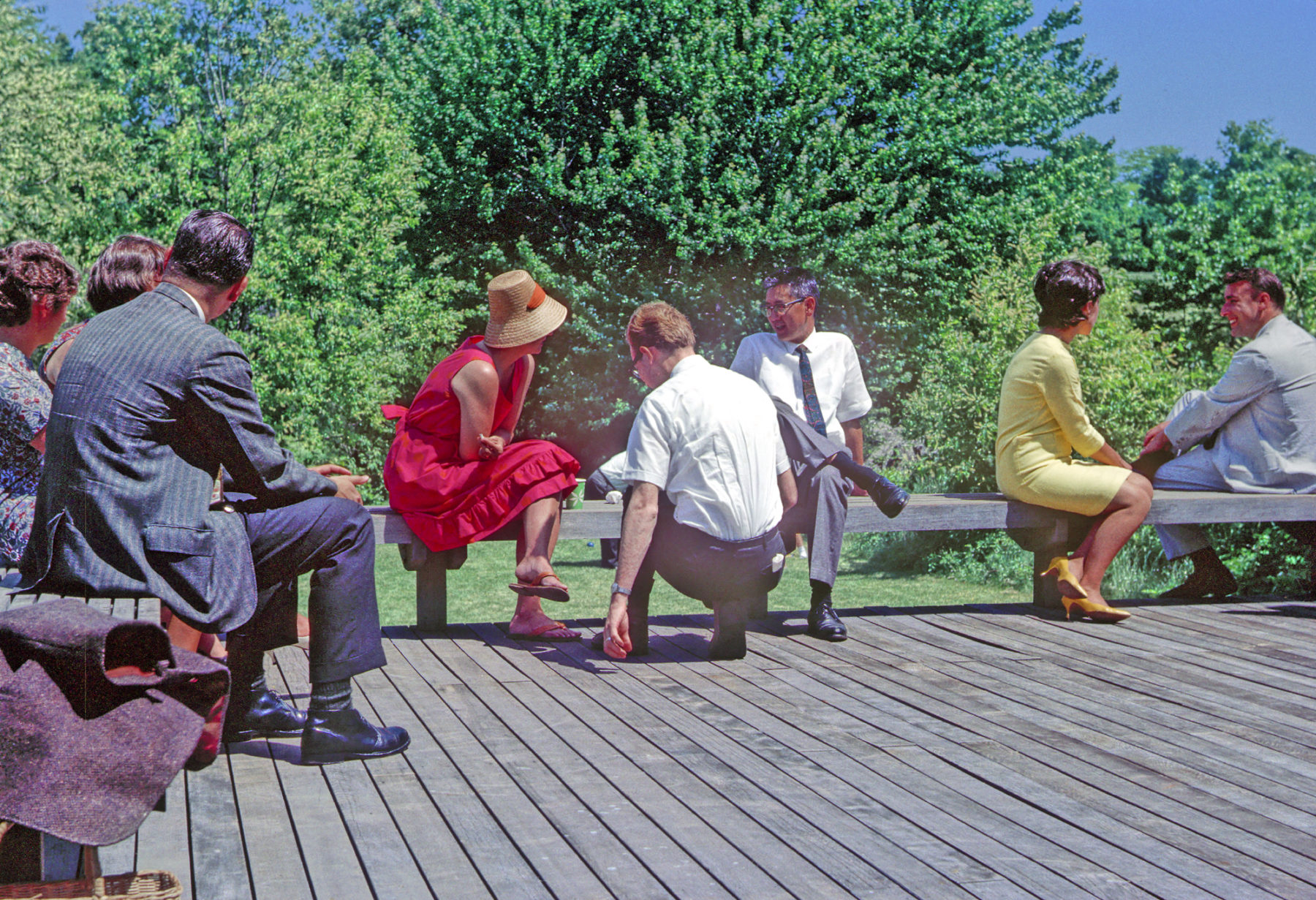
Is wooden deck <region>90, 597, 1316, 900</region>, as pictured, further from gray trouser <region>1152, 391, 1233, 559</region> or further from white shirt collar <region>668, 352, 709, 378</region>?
gray trouser <region>1152, 391, 1233, 559</region>

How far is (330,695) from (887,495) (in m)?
2.93

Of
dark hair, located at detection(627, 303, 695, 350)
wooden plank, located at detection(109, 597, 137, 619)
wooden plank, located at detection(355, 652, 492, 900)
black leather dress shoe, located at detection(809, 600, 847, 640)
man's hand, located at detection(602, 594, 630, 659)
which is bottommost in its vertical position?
wooden plank, located at detection(355, 652, 492, 900)

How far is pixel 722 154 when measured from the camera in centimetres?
1958

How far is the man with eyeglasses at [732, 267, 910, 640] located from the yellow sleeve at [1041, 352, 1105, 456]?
32.3 inches

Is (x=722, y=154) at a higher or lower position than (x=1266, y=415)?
higher

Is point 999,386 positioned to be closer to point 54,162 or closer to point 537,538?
point 537,538

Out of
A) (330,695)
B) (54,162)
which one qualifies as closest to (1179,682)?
(330,695)

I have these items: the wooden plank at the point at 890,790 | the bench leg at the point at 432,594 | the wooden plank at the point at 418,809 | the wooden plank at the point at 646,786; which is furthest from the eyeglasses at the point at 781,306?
the wooden plank at the point at 418,809

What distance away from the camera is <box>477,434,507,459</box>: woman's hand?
16.9ft

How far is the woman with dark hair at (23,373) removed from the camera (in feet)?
13.9

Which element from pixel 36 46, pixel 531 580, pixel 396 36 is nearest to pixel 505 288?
pixel 531 580

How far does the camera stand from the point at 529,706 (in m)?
4.30

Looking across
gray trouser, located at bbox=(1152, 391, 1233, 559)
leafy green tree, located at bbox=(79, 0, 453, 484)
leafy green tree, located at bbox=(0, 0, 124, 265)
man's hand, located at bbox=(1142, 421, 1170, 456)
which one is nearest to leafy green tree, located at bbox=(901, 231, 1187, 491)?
man's hand, located at bbox=(1142, 421, 1170, 456)

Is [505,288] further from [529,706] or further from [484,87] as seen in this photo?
[484,87]
